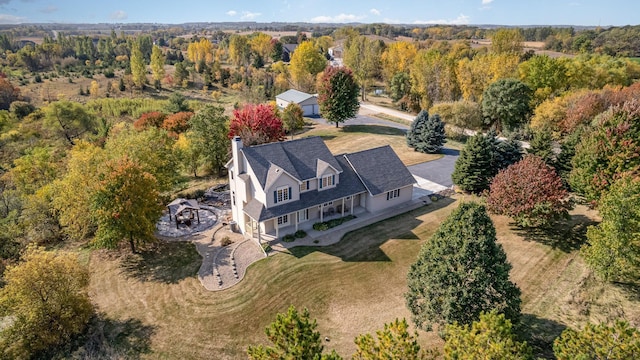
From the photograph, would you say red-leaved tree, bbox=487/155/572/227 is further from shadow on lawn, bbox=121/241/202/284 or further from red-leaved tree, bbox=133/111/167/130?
red-leaved tree, bbox=133/111/167/130

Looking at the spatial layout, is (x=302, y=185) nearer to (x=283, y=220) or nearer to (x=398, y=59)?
(x=283, y=220)

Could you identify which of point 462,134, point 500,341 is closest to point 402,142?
point 462,134

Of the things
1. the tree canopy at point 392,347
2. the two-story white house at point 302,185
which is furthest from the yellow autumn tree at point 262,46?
the tree canopy at point 392,347

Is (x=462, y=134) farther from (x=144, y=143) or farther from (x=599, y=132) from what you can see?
(x=144, y=143)

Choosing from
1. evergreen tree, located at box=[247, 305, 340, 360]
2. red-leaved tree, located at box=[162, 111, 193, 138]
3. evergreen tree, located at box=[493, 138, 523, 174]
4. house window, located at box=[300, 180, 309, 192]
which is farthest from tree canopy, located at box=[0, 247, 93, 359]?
evergreen tree, located at box=[493, 138, 523, 174]

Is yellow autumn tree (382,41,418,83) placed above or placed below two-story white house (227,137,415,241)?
above

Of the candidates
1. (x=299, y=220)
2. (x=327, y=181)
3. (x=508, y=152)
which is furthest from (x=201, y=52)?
(x=508, y=152)
